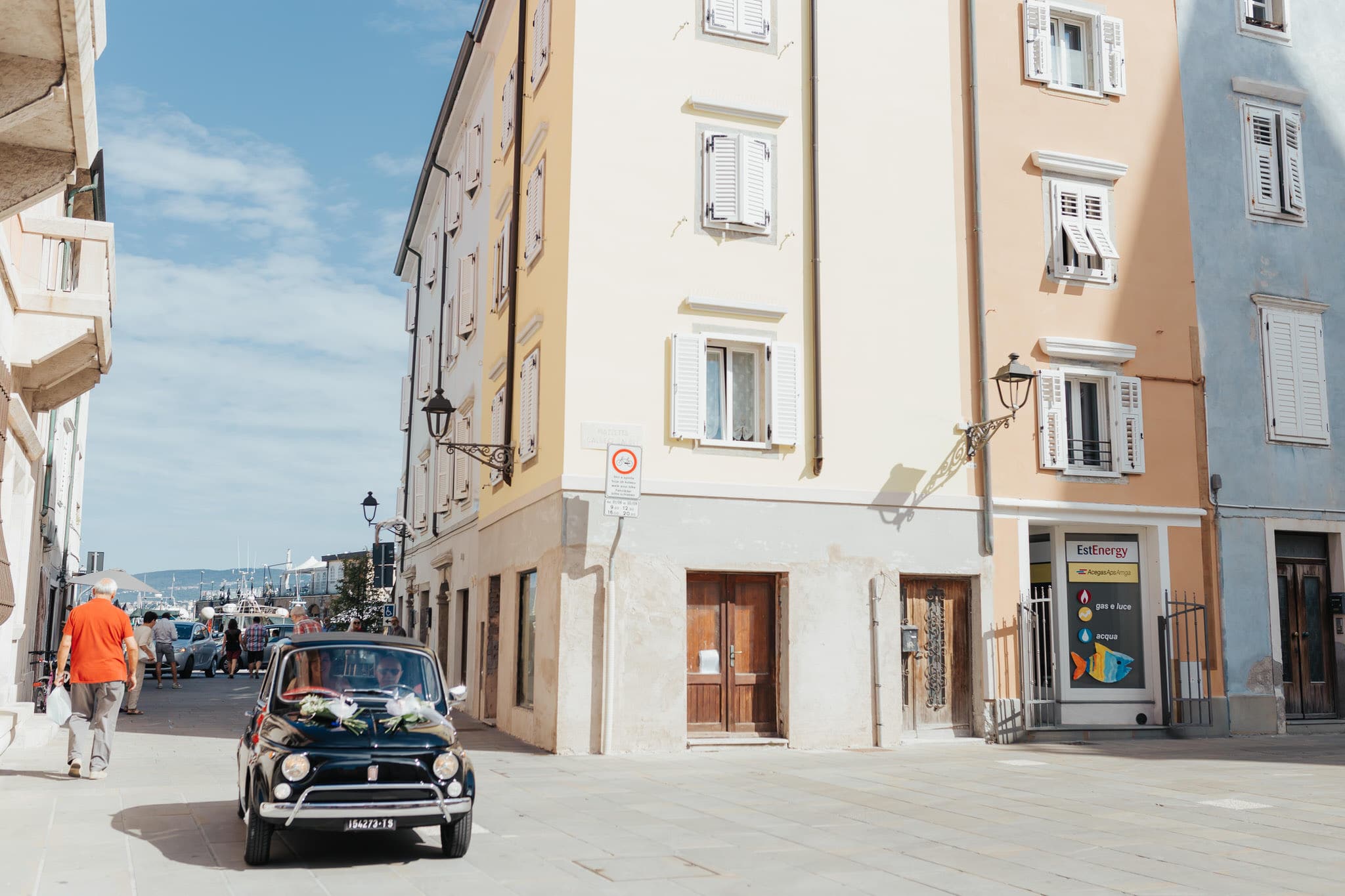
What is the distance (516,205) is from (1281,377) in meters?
13.4

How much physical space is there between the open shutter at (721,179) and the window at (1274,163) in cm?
965

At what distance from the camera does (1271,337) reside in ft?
67.9

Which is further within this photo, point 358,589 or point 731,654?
point 358,589

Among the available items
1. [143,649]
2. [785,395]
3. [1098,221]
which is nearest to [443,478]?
[143,649]

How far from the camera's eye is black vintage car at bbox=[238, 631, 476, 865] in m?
8.14

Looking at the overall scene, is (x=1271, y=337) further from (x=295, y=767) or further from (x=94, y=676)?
(x=94, y=676)

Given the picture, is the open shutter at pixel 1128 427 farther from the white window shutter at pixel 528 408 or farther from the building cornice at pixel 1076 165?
the white window shutter at pixel 528 408

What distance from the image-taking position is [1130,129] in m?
20.4

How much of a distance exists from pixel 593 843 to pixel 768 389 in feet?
30.0

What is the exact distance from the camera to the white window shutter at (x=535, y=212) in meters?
18.7

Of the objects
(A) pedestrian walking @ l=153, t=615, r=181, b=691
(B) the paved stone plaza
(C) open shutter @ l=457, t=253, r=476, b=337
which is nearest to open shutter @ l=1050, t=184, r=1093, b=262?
(B) the paved stone plaza

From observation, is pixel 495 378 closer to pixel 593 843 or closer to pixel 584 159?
pixel 584 159

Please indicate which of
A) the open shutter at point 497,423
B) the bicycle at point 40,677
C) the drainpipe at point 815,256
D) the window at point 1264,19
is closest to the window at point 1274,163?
the window at point 1264,19

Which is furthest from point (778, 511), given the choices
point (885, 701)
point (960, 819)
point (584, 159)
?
point (960, 819)
